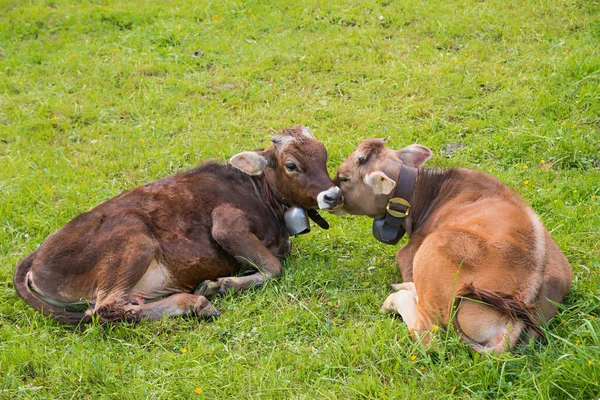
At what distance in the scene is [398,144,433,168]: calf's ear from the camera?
758 cm

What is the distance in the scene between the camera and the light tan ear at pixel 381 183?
22.7 feet

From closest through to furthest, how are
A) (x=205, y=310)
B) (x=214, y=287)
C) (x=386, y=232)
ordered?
1. (x=205, y=310)
2. (x=214, y=287)
3. (x=386, y=232)

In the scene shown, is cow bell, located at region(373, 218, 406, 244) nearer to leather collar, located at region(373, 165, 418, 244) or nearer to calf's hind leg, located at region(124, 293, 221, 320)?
leather collar, located at region(373, 165, 418, 244)

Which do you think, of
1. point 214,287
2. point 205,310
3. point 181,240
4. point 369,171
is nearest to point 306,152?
point 369,171

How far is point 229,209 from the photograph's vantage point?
7578 millimetres

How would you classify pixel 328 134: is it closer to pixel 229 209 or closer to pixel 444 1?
pixel 229 209

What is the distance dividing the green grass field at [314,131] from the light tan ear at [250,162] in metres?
1.03

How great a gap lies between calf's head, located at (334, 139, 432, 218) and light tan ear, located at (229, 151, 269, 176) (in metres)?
0.81

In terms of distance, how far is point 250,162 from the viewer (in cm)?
771

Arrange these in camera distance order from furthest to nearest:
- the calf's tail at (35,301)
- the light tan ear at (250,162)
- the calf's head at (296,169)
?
the light tan ear at (250,162), the calf's head at (296,169), the calf's tail at (35,301)

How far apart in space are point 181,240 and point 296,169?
4.58 feet

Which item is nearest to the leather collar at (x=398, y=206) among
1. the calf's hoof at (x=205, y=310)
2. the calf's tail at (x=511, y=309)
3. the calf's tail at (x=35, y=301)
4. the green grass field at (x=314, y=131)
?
the green grass field at (x=314, y=131)

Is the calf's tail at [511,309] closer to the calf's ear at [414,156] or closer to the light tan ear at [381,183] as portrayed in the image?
the light tan ear at [381,183]

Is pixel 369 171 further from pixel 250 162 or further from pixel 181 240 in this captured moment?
pixel 181 240
